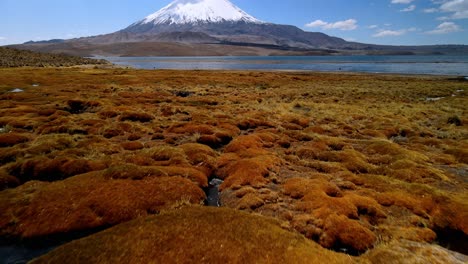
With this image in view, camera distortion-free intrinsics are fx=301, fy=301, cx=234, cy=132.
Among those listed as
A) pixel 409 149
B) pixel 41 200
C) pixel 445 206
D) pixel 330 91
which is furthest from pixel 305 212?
pixel 330 91

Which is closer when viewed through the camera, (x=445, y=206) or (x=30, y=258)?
(x=30, y=258)

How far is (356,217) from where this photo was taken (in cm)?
1473

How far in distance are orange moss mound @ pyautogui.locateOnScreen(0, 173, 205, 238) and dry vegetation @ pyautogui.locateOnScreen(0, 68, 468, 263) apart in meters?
0.05

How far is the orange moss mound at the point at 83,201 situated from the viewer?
13500 mm

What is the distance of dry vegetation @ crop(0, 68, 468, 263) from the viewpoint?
13695mm

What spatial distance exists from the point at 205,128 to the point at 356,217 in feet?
62.0

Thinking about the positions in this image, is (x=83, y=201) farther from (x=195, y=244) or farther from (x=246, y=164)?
(x=246, y=164)

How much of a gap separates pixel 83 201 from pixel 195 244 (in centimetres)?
703

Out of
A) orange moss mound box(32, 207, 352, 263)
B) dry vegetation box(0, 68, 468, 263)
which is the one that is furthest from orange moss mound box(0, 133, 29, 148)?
orange moss mound box(32, 207, 352, 263)

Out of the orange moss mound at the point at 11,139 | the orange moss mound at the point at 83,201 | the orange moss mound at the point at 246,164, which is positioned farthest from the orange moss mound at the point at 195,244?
the orange moss mound at the point at 11,139

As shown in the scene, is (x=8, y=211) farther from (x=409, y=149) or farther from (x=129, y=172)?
(x=409, y=149)

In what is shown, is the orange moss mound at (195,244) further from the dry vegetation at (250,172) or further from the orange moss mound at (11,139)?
the orange moss mound at (11,139)

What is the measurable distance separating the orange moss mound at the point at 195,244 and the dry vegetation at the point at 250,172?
1.25 ft

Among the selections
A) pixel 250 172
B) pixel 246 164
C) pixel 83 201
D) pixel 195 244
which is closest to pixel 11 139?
pixel 83 201
